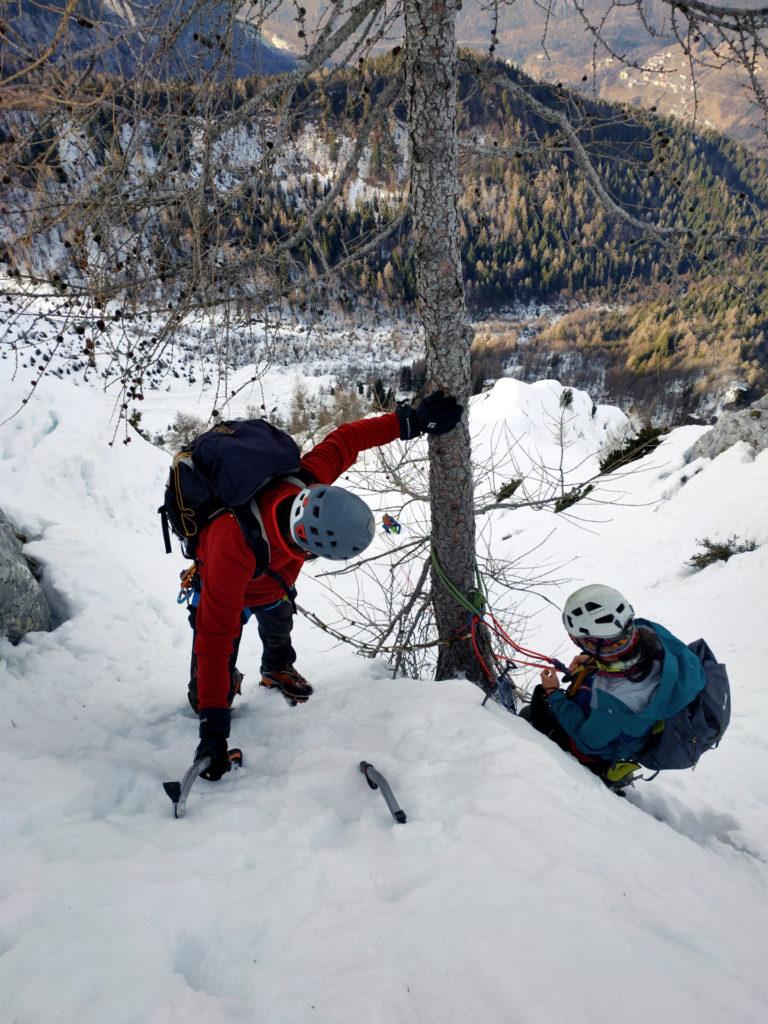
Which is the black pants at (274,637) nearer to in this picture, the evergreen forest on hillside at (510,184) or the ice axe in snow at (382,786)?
the ice axe in snow at (382,786)

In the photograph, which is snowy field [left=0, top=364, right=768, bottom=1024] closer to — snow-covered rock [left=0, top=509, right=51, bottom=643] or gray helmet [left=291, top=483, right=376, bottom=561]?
snow-covered rock [left=0, top=509, right=51, bottom=643]

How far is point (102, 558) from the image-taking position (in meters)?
5.99

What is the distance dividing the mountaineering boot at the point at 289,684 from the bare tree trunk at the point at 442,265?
3.86ft

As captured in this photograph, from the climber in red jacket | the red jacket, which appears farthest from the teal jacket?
the red jacket

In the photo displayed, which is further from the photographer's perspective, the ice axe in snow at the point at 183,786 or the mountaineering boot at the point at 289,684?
the mountaineering boot at the point at 289,684

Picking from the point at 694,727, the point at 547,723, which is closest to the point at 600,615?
the point at 694,727

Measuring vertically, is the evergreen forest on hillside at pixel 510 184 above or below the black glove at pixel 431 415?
above

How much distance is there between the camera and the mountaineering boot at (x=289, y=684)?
379 centimetres

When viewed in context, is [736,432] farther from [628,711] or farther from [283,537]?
[283,537]

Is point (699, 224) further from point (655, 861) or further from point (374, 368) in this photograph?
point (374, 368)

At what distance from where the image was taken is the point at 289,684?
386cm

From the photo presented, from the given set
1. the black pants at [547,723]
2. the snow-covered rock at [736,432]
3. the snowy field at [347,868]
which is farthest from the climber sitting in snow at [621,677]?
the snow-covered rock at [736,432]

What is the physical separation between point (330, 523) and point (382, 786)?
1.25 m

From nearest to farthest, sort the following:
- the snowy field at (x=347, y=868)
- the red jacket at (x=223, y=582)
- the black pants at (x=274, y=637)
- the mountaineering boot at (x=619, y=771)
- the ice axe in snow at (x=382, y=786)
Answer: the snowy field at (x=347, y=868) < the ice axe in snow at (x=382, y=786) < the red jacket at (x=223, y=582) < the mountaineering boot at (x=619, y=771) < the black pants at (x=274, y=637)
